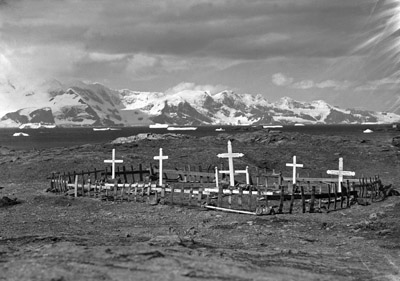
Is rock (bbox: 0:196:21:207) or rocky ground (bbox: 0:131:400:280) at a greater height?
rock (bbox: 0:196:21:207)

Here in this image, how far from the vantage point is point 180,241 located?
15375 millimetres

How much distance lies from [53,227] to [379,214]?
48.2 feet

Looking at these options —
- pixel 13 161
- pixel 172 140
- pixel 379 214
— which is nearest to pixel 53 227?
pixel 379 214

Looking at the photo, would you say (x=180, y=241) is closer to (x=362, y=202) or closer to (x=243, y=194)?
(x=243, y=194)

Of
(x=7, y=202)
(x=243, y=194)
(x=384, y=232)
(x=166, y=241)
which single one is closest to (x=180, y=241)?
(x=166, y=241)

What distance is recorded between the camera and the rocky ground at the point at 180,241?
11703 millimetres

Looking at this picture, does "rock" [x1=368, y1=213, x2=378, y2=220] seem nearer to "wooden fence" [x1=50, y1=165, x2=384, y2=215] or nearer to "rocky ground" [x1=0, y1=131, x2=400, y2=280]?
"rocky ground" [x1=0, y1=131, x2=400, y2=280]

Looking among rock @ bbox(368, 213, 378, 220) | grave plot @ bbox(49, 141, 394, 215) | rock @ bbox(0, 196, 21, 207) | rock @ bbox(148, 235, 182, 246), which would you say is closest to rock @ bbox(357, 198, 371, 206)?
grave plot @ bbox(49, 141, 394, 215)

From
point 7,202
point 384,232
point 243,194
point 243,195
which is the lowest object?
point 384,232

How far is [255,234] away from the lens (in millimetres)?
20297

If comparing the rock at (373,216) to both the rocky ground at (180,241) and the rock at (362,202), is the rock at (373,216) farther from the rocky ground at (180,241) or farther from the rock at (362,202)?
the rock at (362,202)

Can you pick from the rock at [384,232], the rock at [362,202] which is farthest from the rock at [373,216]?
the rock at [362,202]

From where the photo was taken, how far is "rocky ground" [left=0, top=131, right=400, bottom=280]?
11703 millimetres

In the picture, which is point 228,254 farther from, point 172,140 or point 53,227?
point 172,140
